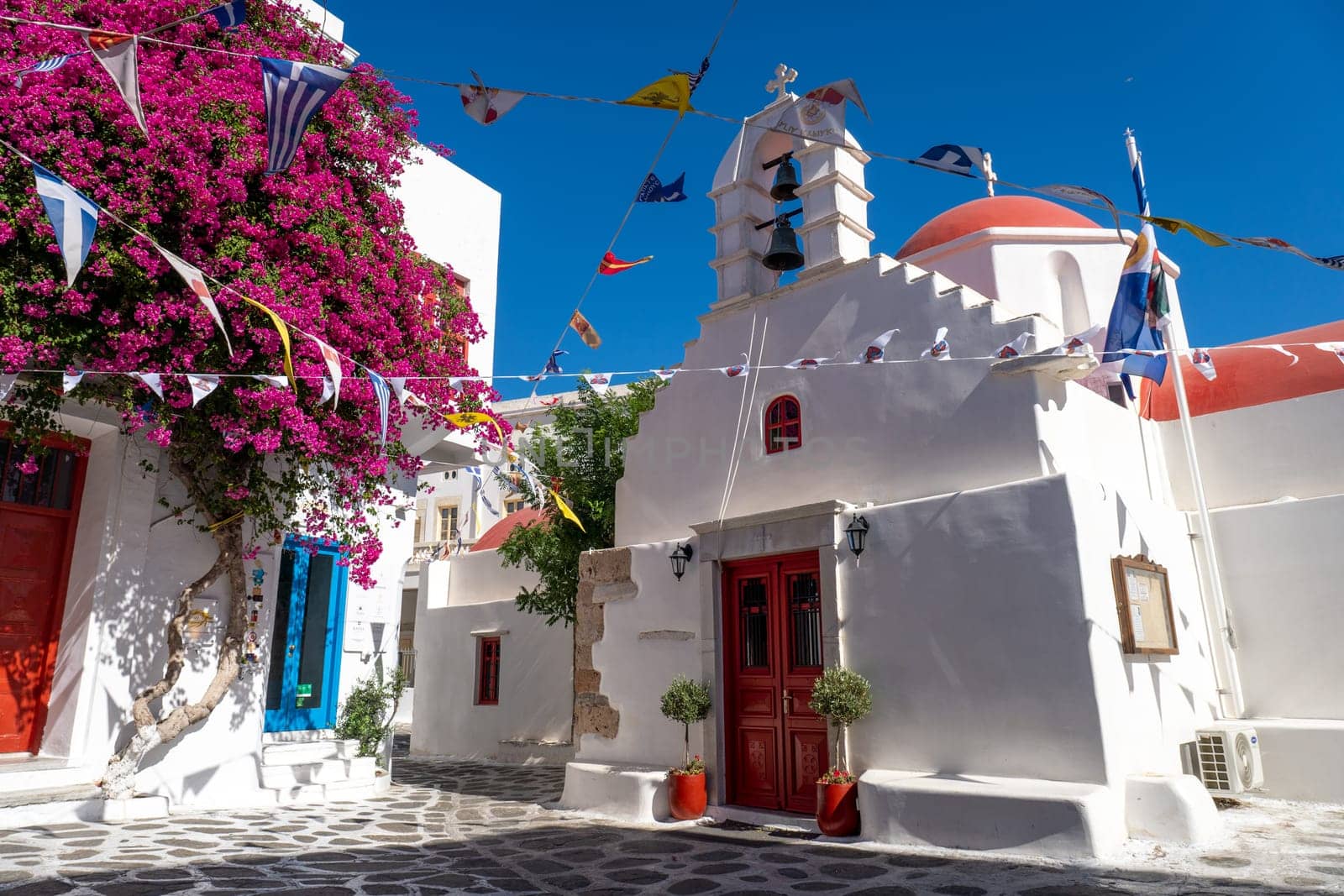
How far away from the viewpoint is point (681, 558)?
8.59m

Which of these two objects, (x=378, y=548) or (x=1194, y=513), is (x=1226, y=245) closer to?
(x=1194, y=513)

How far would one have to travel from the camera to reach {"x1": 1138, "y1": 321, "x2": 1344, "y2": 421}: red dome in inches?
349

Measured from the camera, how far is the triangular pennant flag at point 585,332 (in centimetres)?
1066

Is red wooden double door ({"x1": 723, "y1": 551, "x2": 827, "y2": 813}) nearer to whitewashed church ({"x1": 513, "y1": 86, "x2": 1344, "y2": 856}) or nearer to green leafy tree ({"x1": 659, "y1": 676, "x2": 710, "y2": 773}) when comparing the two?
whitewashed church ({"x1": 513, "y1": 86, "x2": 1344, "y2": 856})

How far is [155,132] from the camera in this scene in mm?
6848

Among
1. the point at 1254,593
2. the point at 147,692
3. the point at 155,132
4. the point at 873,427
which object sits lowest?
the point at 147,692

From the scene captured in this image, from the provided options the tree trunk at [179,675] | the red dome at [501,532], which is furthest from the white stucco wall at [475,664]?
the tree trunk at [179,675]

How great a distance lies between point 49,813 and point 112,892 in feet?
8.34

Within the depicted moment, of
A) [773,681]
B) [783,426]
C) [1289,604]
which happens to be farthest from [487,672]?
[1289,604]

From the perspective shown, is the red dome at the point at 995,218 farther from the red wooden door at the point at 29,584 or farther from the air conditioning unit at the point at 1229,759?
the red wooden door at the point at 29,584

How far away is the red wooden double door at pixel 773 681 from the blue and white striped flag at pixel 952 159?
348 centimetres

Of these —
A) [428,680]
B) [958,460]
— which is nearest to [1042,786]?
[958,460]

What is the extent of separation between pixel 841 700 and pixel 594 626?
3.20 metres

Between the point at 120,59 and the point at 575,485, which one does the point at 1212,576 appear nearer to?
the point at 575,485
